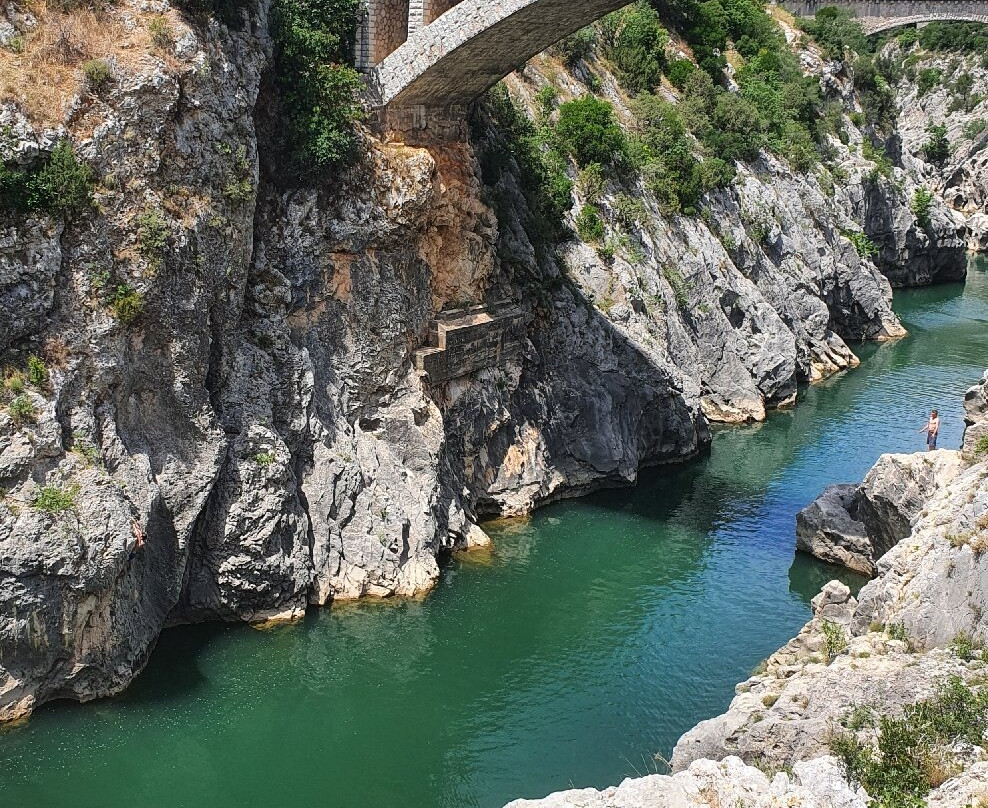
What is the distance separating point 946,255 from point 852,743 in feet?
148

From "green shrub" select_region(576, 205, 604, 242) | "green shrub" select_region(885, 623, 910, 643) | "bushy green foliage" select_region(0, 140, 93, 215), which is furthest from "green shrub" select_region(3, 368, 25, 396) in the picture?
"green shrub" select_region(576, 205, 604, 242)

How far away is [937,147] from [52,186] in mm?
61108

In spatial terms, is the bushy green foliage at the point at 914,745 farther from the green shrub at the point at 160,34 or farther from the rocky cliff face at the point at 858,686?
the green shrub at the point at 160,34

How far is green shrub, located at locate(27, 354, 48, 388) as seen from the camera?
15.5 meters

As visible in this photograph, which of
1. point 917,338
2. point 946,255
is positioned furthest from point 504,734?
point 946,255

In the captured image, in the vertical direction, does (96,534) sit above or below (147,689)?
above

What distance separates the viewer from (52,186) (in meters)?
15.6

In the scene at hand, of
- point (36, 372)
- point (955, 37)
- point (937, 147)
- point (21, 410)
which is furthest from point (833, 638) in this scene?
point (955, 37)

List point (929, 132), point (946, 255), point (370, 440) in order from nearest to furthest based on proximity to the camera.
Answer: point (370, 440) < point (946, 255) < point (929, 132)

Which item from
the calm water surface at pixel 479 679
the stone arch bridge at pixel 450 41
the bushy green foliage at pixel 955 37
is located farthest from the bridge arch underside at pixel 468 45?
the bushy green foliage at pixel 955 37

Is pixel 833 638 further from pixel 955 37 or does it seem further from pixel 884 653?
pixel 955 37

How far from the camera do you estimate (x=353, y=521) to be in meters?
19.6

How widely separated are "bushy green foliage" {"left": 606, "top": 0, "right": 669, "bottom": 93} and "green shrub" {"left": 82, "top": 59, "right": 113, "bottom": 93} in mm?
22015

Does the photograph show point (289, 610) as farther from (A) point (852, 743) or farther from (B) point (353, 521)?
(A) point (852, 743)
